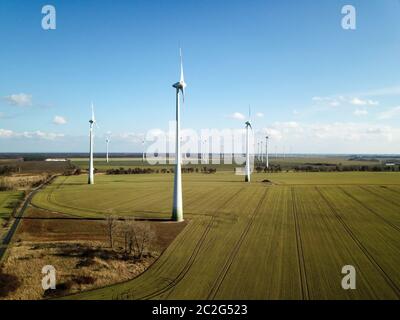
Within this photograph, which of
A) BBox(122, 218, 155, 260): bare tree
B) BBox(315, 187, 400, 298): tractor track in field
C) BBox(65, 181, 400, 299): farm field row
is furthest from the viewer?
BBox(122, 218, 155, 260): bare tree

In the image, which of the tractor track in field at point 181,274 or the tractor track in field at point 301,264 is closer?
the tractor track in field at point 301,264

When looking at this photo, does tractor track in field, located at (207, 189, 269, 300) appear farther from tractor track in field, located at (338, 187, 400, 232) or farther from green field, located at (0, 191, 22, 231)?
green field, located at (0, 191, 22, 231)

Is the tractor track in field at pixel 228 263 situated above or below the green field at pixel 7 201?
below

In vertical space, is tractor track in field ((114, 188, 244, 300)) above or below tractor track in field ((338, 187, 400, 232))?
below

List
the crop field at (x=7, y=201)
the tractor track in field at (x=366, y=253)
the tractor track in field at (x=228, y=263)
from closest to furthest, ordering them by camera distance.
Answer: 1. the tractor track in field at (x=228, y=263)
2. the tractor track in field at (x=366, y=253)
3. the crop field at (x=7, y=201)

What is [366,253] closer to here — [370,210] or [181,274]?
[181,274]

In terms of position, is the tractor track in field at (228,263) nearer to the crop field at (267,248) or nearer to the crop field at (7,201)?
the crop field at (267,248)

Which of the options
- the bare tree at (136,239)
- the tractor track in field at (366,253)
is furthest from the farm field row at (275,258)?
the bare tree at (136,239)

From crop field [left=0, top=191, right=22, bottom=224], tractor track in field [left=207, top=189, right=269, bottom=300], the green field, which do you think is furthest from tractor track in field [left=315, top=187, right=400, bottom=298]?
crop field [left=0, top=191, right=22, bottom=224]
